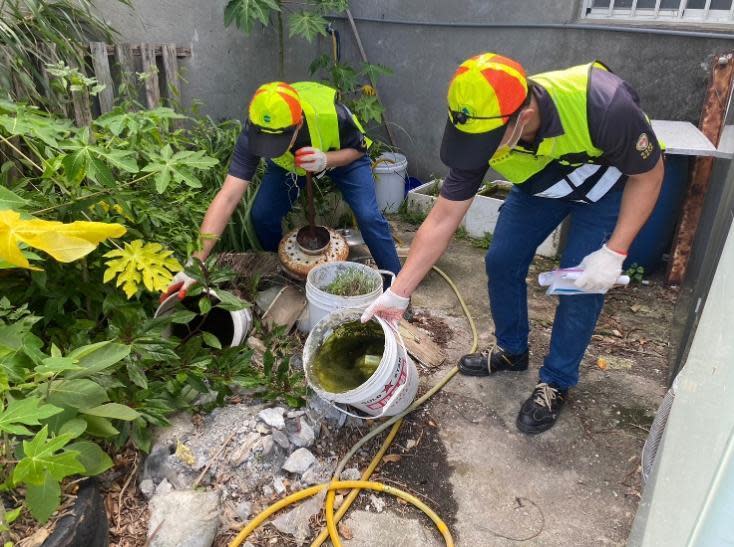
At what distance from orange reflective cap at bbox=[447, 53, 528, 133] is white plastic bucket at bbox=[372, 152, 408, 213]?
9.33 feet

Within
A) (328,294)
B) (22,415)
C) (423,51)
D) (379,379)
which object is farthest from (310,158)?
(423,51)

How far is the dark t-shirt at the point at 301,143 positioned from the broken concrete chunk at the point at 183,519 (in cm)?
152

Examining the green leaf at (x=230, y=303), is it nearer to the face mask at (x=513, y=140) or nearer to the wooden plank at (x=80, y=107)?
the face mask at (x=513, y=140)

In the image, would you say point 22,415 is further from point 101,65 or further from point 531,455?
point 101,65

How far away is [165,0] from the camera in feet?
12.3

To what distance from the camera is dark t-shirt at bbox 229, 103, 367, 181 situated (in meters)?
2.77

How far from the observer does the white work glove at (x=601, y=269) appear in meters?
2.07

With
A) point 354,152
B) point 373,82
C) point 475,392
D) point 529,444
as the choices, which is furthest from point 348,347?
point 373,82

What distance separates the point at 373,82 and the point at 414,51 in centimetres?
45

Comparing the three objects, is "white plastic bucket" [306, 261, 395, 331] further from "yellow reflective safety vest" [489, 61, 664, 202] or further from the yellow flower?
the yellow flower

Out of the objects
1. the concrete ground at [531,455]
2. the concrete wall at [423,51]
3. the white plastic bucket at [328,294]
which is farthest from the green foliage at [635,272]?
the white plastic bucket at [328,294]

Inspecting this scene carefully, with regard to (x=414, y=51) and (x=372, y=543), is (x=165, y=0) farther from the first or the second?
(x=372, y=543)

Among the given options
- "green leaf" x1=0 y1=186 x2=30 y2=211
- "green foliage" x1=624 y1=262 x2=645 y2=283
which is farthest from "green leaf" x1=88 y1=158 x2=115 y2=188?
"green foliage" x1=624 y1=262 x2=645 y2=283

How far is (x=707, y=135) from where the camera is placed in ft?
Answer: 11.5
